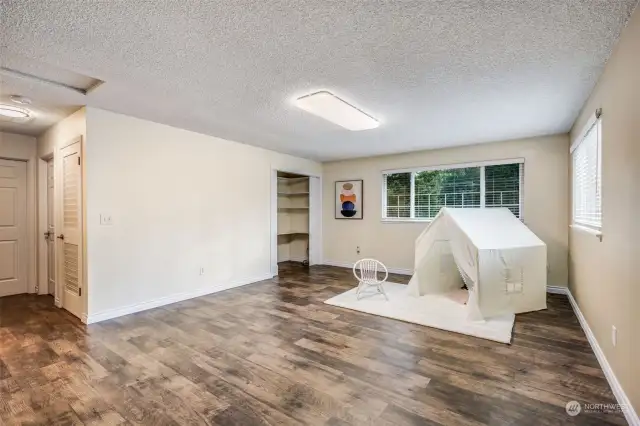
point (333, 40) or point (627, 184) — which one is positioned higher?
point (333, 40)

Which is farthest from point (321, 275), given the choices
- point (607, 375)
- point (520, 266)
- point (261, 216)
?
point (607, 375)

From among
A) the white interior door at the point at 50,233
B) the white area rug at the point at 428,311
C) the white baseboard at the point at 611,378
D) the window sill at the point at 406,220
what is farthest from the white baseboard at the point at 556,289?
the white interior door at the point at 50,233

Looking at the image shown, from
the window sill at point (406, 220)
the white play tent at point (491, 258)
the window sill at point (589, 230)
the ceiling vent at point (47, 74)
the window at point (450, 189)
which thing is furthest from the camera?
the window sill at point (406, 220)

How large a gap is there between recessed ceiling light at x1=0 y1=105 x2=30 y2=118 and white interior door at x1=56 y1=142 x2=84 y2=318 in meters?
0.50

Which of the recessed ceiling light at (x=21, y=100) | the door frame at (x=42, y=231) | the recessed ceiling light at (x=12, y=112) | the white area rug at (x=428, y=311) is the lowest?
the white area rug at (x=428, y=311)

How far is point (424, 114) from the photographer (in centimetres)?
356

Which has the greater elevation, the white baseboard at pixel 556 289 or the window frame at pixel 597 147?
the window frame at pixel 597 147

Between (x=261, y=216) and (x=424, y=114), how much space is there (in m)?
3.23

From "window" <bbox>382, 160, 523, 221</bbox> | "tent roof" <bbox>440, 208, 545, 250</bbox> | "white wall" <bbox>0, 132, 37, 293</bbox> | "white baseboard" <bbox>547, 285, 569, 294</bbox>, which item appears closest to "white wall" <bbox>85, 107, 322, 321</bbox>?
"white wall" <bbox>0, 132, 37, 293</bbox>

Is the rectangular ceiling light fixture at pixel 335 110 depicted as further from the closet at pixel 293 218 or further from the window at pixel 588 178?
the closet at pixel 293 218

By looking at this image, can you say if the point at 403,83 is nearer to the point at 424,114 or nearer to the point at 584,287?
the point at 424,114

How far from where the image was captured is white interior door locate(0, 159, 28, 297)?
177 inches

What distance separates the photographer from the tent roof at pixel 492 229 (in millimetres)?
3547

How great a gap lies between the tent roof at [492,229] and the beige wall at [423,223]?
2.68 ft
